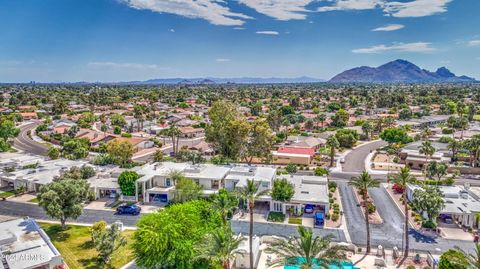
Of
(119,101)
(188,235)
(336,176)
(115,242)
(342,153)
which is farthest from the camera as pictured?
(119,101)

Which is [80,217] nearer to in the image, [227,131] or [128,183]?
[128,183]

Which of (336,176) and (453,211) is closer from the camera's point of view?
(453,211)

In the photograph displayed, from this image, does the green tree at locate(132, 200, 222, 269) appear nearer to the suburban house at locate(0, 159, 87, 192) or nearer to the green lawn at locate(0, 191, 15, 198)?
the suburban house at locate(0, 159, 87, 192)

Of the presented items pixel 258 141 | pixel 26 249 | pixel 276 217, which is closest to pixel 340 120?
pixel 258 141

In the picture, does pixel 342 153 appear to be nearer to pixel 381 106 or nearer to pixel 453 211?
pixel 453 211

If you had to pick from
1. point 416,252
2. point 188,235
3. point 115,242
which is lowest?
point 416,252

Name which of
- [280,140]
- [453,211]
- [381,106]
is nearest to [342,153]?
[280,140]

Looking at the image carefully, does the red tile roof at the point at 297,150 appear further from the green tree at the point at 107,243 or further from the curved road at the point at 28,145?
the curved road at the point at 28,145
